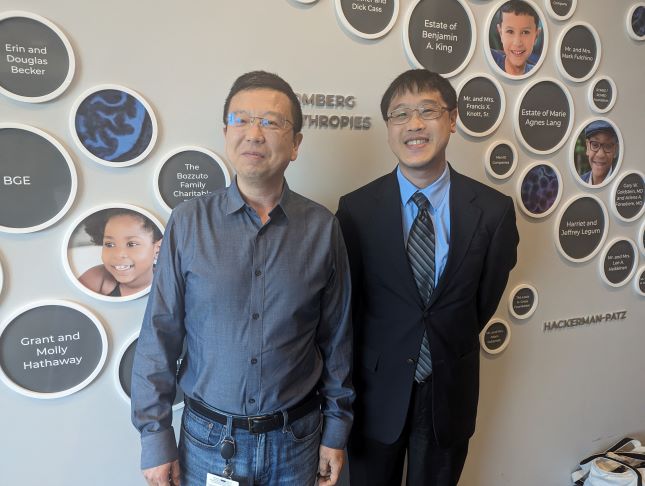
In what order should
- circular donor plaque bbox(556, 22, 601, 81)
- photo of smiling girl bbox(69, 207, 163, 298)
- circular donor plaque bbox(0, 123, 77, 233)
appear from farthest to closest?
circular donor plaque bbox(556, 22, 601, 81) → photo of smiling girl bbox(69, 207, 163, 298) → circular donor plaque bbox(0, 123, 77, 233)

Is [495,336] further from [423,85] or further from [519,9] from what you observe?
[519,9]

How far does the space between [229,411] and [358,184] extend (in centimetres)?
81

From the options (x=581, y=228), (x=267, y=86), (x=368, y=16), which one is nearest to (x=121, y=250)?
(x=267, y=86)

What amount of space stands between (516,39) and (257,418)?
58.9 inches

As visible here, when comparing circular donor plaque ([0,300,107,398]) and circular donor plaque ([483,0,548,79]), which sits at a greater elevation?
circular donor plaque ([483,0,548,79])

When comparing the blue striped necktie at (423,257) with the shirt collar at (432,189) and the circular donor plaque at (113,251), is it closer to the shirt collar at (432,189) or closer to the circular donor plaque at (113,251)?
the shirt collar at (432,189)

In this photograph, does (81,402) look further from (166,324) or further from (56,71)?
(56,71)

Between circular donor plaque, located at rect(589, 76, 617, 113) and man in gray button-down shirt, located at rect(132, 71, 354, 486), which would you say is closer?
man in gray button-down shirt, located at rect(132, 71, 354, 486)

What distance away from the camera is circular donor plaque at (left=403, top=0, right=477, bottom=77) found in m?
1.43

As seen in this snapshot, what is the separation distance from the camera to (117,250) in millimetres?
1212

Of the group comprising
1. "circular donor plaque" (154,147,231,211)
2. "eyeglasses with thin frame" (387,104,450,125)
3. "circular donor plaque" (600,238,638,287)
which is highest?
"eyeglasses with thin frame" (387,104,450,125)

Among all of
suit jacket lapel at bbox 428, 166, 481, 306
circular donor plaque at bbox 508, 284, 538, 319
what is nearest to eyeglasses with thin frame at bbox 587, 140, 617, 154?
circular donor plaque at bbox 508, 284, 538, 319

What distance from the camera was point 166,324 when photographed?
3.25 ft

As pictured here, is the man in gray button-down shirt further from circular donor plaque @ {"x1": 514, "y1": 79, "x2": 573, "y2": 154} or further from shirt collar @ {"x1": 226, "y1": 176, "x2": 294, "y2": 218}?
circular donor plaque @ {"x1": 514, "y1": 79, "x2": 573, "y2": 154}
